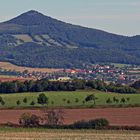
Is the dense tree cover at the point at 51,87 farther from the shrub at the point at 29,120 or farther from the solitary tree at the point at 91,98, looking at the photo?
the shrub at the point at 29,120

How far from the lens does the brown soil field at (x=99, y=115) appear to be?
68.6 metres

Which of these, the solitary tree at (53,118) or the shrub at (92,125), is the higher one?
the shrub at (92,125)

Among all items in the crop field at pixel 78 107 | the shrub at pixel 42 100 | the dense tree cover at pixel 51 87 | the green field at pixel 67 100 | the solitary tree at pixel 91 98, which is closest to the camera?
the crop field at pixel 78 107

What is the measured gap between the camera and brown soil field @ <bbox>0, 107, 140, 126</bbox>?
2702 inches

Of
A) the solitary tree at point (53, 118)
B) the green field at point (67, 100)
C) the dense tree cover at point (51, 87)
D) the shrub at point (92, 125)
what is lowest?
the green field at point (67, 100)

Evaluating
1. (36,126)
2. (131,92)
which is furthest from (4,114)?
(131,92)

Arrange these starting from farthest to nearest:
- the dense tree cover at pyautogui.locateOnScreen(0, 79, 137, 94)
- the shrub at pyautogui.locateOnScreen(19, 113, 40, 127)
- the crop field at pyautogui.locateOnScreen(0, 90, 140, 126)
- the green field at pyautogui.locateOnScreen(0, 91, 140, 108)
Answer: the dense tree cover at pyautogui.locateOnScreen(0, 79, 137, 94), the green field at pyautogui.locateOnScreen(0, 91, 140, 108), the crop field at pyautogui.locateOnScreen(0, 90, 140, 126), the shrub at pyautogui.locateOnScreen(19, 113, 40, 127)

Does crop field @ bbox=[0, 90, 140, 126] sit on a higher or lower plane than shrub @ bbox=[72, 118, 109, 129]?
lower

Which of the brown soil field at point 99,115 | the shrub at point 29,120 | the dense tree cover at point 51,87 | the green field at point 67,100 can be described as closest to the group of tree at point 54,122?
the shrub at point 29,120

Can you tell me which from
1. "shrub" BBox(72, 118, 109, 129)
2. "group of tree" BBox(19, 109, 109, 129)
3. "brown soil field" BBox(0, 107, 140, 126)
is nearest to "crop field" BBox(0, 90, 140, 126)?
"brown soil field" BBox(0, 107, 140, 126)

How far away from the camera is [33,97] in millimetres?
101375

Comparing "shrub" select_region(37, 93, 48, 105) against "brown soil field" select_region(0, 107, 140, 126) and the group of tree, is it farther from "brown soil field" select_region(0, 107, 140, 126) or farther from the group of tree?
the group of tree

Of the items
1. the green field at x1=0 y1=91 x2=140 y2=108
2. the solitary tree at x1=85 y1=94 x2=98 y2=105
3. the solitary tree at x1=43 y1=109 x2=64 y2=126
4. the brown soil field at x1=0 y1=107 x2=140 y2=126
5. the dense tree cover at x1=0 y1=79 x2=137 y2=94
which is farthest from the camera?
the dense tree cover at x1=0 y1=79 x2=137 y2=94

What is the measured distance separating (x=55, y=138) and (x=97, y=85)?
245ft
